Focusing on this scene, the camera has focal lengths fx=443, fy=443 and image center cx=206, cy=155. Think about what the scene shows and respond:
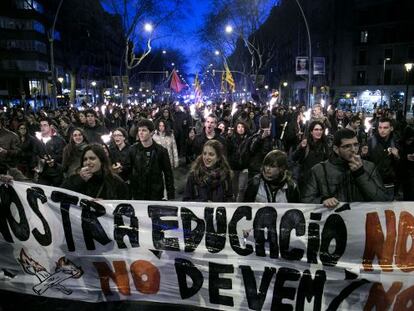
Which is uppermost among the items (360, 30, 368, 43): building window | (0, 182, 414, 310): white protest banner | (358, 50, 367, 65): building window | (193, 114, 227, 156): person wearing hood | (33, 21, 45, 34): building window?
(33, 21, 45, 34): building window

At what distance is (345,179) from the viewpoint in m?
4.01

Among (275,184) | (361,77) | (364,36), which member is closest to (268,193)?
(275,184)

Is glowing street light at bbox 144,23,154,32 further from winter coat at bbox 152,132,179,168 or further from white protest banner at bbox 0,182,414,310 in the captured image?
white protest banner at bbox 0,182,414,310

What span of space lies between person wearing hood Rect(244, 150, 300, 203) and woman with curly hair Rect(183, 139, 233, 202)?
0.54m

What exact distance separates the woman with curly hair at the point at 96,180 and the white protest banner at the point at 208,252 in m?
0.30

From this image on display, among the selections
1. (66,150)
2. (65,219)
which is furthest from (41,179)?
(65,219)

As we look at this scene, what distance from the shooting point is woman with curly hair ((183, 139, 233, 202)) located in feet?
15.3

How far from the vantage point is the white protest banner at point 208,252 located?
12.3ft

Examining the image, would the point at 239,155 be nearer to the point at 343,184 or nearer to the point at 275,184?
the point at 275,184

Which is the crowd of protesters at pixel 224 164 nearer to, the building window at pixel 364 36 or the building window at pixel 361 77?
the building window at pixel 361 77

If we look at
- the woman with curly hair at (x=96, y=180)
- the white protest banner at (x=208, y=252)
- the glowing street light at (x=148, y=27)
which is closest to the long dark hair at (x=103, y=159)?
the woman with curly hair at (x=96, y=180)

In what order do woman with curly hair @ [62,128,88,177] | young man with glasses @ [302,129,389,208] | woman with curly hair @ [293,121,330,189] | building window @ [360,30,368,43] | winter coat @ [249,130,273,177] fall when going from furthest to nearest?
building window @ [360,30,368,43]
winter coat @ [249,130,273,177]
woman with curly hair @ [293,121,330,189]
woman with curly hair @ [62,128,88,177]
young man with glasses @ [302,129,389,208]

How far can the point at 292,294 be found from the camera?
12.4 feet

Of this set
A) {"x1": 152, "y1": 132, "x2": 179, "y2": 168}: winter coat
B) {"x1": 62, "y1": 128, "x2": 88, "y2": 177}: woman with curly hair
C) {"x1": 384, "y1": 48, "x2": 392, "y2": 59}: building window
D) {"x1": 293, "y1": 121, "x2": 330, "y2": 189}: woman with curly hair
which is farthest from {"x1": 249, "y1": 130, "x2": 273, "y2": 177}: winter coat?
{"x1": 384, "y1": 48, "x2": 392, "y2": 59}: building window
